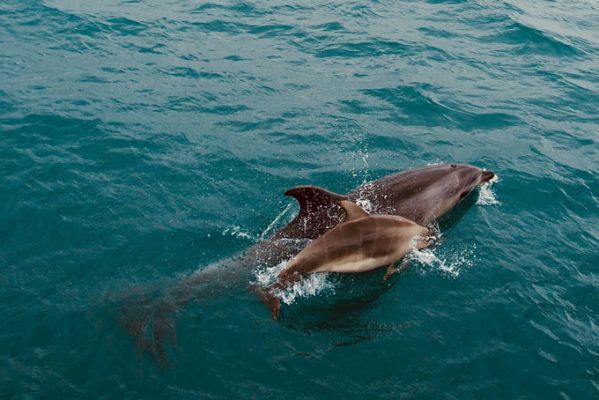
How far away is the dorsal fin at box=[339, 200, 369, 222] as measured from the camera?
385 inches

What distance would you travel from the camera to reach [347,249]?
10156 mm

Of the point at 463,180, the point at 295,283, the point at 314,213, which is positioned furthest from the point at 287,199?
the point at 463,180

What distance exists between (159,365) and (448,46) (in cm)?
2050

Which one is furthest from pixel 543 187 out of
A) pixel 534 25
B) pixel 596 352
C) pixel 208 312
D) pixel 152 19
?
pixel 152 19

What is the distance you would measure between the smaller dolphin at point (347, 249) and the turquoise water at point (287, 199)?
0.45m

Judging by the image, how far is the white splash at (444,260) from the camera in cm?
1093

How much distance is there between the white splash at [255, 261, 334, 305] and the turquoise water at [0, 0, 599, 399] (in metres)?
0.10

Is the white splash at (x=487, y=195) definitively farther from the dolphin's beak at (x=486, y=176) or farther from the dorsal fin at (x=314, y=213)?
the dorsal fin at (x=314, y=213)

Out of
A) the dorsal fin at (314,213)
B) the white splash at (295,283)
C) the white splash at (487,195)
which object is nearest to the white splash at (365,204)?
the dorsal fin at (314,213)

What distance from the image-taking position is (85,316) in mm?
9742

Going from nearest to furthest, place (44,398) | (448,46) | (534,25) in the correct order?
1. (44,398)
2. (448,46)
3. (534,25)

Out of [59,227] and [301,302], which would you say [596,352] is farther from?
[59,227]

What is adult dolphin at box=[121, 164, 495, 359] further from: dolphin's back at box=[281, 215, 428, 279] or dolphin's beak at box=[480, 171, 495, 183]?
dolphin's back at box=[281, 215, 428, 279]

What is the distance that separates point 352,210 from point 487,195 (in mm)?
5194
